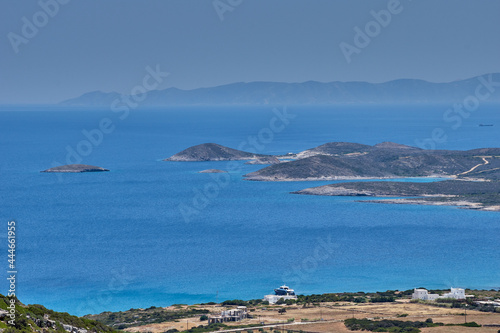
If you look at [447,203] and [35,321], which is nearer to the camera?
[35,321]

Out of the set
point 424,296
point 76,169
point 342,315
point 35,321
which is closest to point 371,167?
point 76,169

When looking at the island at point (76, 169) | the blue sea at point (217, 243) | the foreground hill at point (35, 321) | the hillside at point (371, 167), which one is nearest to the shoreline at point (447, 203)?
the blue sea at point (217, 243)

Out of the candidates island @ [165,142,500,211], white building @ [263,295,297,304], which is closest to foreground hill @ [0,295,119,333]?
white building @ [263,295,297,304]

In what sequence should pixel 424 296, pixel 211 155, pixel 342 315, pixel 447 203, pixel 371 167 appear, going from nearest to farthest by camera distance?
pixel 342 315 → pixel 424 296 → pixel 447 203 → pixel 371 167 → pixel 211 155

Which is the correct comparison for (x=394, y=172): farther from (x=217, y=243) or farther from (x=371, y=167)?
(x=217, y=243)

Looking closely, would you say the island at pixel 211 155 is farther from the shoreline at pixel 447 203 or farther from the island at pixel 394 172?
the shoreline at pixel 447 203

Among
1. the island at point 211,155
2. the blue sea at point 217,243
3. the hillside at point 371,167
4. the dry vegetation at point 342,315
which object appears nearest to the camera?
the dry vegetation at point 342,315

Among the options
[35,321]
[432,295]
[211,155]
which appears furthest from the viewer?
[211,155]

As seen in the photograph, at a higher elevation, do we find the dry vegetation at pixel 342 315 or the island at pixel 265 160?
the island at pixel 265 160

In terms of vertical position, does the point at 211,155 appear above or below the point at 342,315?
above

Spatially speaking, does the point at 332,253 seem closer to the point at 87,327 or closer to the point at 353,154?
the point at 87,327

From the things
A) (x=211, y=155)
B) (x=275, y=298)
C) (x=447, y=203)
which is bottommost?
(x=275, y=298)
